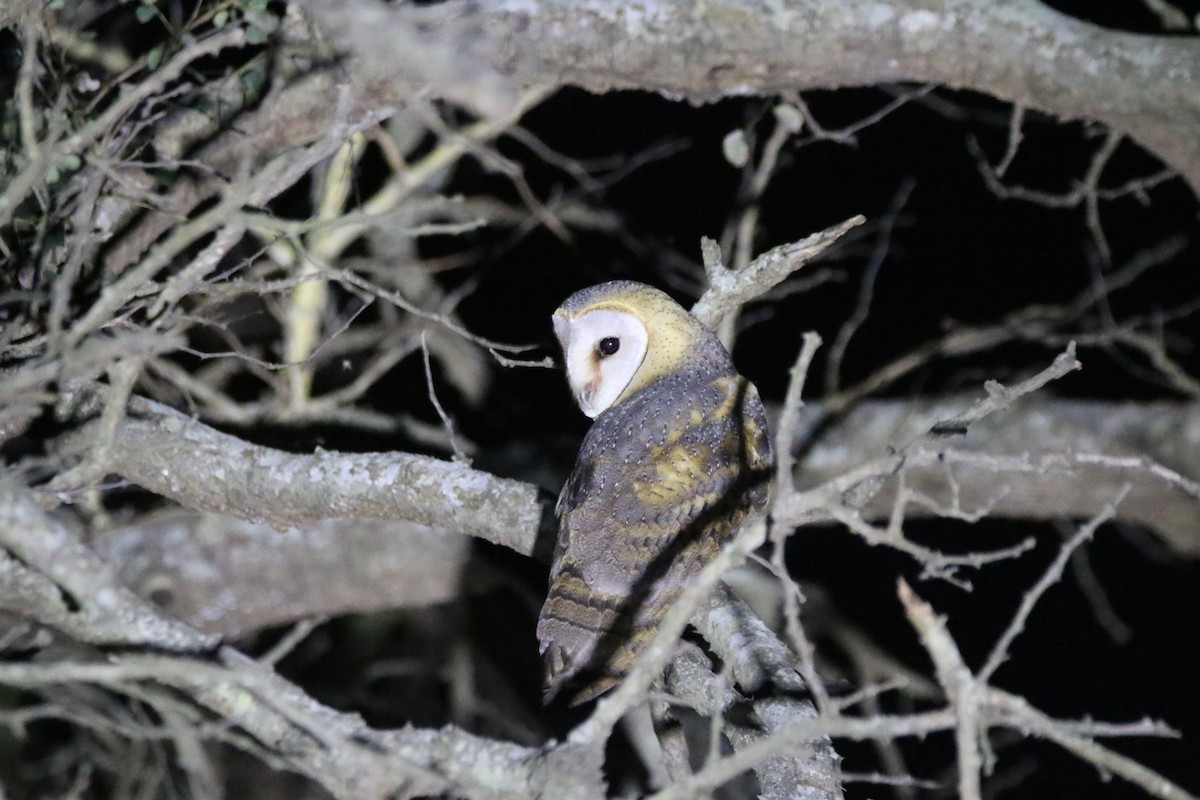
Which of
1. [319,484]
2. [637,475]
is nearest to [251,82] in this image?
[319,484]

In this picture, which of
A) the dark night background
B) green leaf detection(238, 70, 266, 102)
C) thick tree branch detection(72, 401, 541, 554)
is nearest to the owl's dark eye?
thick tree branch detection(72, 401, 541, 554)

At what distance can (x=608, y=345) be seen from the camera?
3.34 m

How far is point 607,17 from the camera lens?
3145mm

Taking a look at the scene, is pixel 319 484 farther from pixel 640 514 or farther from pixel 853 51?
pixel 853 51

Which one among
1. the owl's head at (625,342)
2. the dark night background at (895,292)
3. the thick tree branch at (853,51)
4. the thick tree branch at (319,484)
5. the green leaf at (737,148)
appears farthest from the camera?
the dark night background at (895,292)

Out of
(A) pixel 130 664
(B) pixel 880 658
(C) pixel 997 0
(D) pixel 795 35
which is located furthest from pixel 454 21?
(B) pixel 880 658

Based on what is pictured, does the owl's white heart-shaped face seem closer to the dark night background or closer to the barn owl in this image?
the barn owl

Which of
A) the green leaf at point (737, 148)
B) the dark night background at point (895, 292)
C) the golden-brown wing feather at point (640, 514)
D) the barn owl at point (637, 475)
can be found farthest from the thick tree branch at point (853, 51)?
the dark night background at point (895, 292)

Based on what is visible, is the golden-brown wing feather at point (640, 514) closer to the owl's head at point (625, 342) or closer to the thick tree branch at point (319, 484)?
the owl's head at point (625, 342)

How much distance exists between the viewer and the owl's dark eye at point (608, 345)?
3.33 m

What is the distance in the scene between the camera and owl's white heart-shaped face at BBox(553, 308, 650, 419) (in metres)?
3.32

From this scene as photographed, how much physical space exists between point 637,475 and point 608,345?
0.67 metres

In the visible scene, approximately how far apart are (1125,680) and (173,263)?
5731mm

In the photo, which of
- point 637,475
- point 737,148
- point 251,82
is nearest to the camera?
point 637,475
